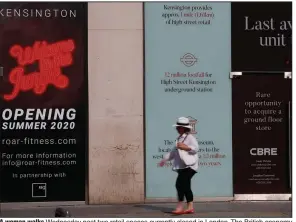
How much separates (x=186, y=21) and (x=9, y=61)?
331cm

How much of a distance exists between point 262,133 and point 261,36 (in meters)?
→ 1.82

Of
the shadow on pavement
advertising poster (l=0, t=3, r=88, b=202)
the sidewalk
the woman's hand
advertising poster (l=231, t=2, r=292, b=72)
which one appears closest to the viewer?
the woman's hand

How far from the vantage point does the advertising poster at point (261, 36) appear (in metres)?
10.7

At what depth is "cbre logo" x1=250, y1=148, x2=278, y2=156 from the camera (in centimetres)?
1073

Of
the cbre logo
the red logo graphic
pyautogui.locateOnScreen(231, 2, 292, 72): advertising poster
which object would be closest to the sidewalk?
the cbre logo

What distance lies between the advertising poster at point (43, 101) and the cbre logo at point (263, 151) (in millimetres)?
3128

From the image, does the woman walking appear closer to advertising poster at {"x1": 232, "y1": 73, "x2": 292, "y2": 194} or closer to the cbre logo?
advertising poster at {"x1": 232, "y1": 73, "x2": 292, "y2": 194}

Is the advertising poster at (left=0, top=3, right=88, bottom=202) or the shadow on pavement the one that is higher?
the advertising poster at (left=0, top=3, right=88, bottom=202)

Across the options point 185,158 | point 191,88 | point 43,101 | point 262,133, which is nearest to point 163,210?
point 185,158

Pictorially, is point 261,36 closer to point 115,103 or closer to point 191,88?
point 191,88

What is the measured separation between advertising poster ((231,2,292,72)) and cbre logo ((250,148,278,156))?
1.49 meters

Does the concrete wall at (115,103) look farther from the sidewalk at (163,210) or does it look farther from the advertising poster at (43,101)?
the sidewalk at (163,210)

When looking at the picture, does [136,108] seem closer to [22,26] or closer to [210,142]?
[210,142]

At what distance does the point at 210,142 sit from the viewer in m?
10.6
